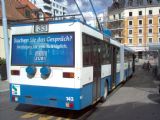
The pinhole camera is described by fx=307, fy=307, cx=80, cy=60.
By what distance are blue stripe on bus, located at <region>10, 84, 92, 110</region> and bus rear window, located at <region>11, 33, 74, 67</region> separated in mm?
746

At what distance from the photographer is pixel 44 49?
30.4ft

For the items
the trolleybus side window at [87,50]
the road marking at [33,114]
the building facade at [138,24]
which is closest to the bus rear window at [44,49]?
the trolleybus side window at [87,50]

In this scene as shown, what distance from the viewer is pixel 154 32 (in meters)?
101

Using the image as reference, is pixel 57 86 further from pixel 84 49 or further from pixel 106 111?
pixel 106 111

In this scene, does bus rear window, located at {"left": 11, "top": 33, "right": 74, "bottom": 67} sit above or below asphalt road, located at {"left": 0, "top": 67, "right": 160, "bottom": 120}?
above

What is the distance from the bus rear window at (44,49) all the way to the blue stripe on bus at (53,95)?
746mm

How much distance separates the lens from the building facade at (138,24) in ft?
331

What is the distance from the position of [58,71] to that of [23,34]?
5.71ft

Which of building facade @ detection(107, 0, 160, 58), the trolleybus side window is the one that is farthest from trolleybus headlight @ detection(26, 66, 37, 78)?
building facade @ detection(107, 0, 160, 58)

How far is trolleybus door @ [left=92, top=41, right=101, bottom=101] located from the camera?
1050 cm

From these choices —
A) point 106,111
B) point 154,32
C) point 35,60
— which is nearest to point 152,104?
point 106,111

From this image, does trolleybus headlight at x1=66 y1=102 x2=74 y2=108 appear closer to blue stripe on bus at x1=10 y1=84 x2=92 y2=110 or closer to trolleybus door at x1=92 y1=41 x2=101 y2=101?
blue stripe on bus at x1=10 y1=84 x2=92 y2=110

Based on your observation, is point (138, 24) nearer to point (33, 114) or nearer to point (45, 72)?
point (33, 114)

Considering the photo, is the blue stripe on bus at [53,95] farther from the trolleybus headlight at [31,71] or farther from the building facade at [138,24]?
the building facade at [138,24]
